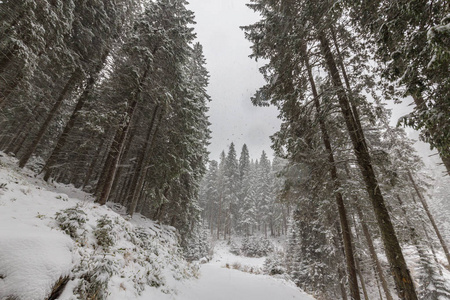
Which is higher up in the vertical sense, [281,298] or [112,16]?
[112,16]

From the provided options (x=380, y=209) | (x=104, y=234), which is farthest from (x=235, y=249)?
(x=380, y=209)

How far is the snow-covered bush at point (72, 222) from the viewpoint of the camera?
5.00 metres

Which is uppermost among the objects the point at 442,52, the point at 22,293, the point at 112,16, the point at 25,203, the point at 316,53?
the point at 112,16

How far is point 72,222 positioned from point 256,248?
109 ft

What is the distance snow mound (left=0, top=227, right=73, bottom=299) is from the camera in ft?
8.41

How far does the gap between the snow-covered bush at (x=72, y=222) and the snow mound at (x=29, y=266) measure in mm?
1712

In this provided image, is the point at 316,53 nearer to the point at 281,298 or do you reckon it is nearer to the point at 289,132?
the point at 289,132

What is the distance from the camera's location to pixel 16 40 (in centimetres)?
711

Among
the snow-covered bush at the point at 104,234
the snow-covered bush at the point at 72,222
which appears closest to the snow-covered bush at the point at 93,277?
the snow-covered bush at the point at 72,222

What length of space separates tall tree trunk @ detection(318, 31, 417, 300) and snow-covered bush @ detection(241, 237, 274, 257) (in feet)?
101

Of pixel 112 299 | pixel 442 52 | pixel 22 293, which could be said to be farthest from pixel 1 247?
pixel 442 52

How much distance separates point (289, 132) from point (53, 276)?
8032 millimetres

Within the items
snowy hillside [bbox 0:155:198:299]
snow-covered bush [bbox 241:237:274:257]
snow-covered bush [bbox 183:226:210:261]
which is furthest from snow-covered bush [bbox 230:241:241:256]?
snowy hillside [bbox 0:155:198:299]

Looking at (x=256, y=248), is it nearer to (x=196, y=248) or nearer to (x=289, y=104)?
(x=196, y=248)
